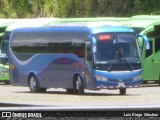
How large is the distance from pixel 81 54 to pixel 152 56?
16.7ft

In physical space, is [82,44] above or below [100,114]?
below

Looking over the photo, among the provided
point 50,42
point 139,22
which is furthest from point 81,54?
point 139,22

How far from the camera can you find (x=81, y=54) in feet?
55.4

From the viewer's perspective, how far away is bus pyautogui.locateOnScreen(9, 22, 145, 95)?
15297 millimetres

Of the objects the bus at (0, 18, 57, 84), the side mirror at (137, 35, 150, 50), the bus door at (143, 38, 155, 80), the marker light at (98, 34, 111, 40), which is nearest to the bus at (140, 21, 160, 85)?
the bus door at (143, 38, 155, 80)

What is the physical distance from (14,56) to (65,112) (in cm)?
1267

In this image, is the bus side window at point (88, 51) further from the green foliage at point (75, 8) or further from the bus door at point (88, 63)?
the green foliage at point (75, 8)

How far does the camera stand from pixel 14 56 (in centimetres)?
1520

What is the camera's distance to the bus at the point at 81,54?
1530cm

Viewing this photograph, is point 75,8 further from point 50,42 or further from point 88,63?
point 50,42

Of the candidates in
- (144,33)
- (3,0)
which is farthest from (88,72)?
(3,0)

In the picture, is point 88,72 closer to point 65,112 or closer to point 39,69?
point 39,69

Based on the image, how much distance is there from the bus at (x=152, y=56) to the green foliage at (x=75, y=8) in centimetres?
693

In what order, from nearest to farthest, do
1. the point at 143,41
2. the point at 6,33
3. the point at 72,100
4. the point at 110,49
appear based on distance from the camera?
the point at 72,100 < the point at 110,49 < the point at 6,33 < the point at 143,41
